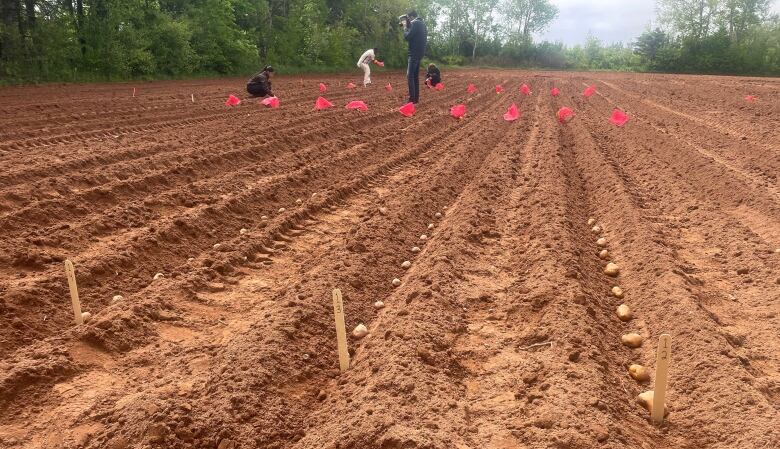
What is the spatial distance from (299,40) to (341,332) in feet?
102

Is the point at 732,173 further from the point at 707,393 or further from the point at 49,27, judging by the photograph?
the point at 49,27

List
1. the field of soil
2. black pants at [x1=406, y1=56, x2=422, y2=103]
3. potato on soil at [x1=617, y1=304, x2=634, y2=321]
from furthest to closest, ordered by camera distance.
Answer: black pants at [x1=406, y1=56, x2=422, y2=103], potato on soil at [x1=617, y1=304, x2=634, y2=321], the field of soil

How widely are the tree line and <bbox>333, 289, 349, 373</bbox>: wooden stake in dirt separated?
1793 centimetres

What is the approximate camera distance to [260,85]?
14930mm

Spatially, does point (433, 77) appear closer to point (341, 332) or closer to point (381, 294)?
point (381, 294)

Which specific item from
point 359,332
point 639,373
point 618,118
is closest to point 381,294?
point 359,332

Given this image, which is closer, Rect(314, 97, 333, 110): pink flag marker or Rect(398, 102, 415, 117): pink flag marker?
Rect(398, 102, 415, 117): pink flag marker

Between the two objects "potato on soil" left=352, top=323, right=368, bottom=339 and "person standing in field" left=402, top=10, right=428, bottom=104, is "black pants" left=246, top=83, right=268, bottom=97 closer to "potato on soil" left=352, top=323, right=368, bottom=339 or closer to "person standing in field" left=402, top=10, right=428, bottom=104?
"person standing in field" left=402, top=10, right=428, bottom=104

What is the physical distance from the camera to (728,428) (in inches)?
103

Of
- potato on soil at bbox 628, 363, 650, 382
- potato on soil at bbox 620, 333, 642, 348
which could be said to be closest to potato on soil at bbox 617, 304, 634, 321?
potato on soil at bbox 620, 333, 642, 348

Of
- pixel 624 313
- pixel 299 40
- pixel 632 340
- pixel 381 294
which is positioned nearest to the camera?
pixel 632 340

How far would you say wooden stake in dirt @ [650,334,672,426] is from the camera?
98.2 inches

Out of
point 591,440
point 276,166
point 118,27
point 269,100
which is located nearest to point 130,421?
point 591,440

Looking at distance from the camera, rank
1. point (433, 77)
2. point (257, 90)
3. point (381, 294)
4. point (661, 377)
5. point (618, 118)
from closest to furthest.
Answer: point (661, 377)
point (381, 294)
point (618, 118)
point (257, 90)
point (433, 77)
